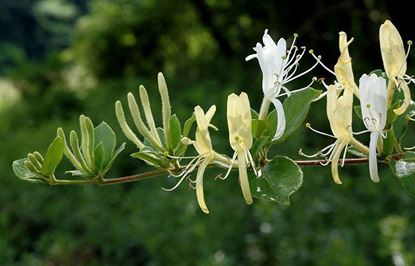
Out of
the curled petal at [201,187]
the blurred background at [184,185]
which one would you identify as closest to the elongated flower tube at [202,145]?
the curled petal at [201,187]

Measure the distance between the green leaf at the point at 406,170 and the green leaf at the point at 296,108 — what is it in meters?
0.08

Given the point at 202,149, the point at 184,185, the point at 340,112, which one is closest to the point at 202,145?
the point at 202,149

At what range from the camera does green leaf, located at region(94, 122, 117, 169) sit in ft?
1.96

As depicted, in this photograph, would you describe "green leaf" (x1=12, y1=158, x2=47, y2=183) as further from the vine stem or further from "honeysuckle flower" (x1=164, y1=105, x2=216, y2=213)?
"honeysuckle flower" (x1=164, y1=105, x2=216, y2=213)

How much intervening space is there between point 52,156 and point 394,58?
28 cm

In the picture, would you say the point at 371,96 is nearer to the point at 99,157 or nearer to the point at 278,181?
the point at 278,181

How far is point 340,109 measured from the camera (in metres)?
0.49

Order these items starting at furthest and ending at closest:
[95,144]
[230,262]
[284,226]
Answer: [284,226] → [230,262] → [95,144]

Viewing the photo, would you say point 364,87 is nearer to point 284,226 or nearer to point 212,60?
point 284,226

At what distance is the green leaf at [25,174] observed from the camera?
0.58 metres

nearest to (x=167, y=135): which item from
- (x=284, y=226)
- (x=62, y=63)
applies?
(x=284, y=226)

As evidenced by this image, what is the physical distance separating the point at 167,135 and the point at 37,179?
0.37ft

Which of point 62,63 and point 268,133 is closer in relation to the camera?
point 268,133

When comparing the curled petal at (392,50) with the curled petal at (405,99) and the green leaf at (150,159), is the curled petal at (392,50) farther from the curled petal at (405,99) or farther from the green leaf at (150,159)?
the green leaf at (150,159)
